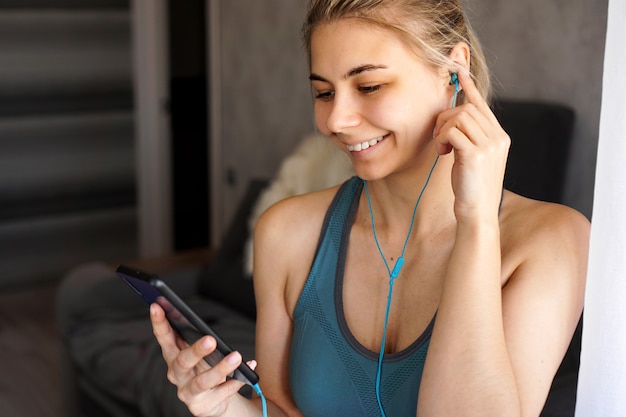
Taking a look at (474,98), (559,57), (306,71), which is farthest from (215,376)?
(306,71)

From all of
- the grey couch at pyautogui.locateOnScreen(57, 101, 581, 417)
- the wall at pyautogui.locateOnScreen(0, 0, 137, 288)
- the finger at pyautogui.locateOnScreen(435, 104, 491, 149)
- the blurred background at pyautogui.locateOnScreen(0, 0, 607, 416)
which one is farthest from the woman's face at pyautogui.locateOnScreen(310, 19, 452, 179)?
the wall at pyautogui.locateOnScreen(0, 0, 137, 288)

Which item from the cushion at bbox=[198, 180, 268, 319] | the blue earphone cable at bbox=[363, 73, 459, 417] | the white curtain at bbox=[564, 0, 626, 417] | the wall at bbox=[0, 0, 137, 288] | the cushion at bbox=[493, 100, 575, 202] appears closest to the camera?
the white curtain at bbox=[564, 0, 626, 417]

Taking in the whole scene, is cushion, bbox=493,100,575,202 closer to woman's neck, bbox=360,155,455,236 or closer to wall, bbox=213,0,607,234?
wall, bbox=213,0,607,234

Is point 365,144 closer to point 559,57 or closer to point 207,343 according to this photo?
point 207,343

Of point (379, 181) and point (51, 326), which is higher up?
point (379, 181)

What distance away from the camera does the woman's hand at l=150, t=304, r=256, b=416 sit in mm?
1140

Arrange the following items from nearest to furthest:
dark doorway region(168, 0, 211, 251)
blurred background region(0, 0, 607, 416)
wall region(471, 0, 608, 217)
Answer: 1. wall region(471, 0, 608, 217)
2. blurred background region(0, 0, 607, 416)
3. dark doorway region(168, 0, 211, 251)

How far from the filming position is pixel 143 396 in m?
2.51

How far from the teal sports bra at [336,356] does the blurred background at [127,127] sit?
7.31 ft

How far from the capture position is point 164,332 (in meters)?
1.22

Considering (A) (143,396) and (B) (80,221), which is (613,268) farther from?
(B) (80,221)

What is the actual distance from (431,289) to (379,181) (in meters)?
0.20

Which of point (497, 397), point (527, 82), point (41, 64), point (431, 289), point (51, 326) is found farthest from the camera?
point (41, 64)

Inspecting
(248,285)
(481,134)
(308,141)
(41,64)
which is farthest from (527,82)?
(41,64)
